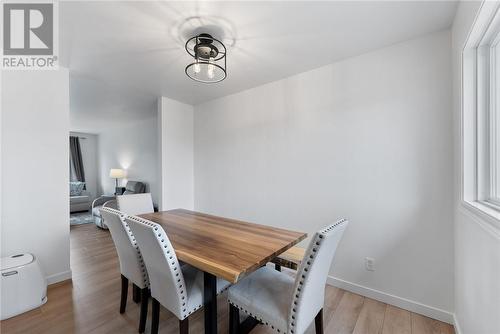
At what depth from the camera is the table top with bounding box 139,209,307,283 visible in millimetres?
1120

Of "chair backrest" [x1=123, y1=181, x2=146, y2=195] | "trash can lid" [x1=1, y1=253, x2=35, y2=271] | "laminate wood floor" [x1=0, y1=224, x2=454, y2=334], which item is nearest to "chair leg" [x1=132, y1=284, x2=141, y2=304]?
"laminate wood floor" [x1=0, y1=224, x2=454, y2=334]

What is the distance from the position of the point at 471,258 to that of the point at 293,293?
111 centimetres

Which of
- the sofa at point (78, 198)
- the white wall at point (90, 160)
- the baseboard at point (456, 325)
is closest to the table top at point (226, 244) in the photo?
the baseboard at point (456, 325)

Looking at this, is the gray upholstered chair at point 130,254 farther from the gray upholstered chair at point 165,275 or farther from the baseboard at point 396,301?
the baseboard at point 396,301

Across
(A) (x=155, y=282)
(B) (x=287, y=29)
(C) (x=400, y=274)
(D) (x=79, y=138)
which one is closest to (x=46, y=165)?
(A) (x=155, y=282)

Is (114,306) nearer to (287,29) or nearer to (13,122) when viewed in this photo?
(13,122)

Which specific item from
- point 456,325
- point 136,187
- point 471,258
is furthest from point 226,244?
point 136,187

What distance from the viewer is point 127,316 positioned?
69.8 inches

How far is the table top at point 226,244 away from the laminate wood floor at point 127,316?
732 mm

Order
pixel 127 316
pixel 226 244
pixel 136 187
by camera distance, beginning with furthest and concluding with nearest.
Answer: pixel 136 187, pixel 127 316, pixel 226 244

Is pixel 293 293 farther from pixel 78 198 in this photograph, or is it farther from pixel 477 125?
pixel 78 198

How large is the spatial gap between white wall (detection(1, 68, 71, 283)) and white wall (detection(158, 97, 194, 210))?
1202mm

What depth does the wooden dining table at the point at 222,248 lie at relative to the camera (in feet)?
3.70

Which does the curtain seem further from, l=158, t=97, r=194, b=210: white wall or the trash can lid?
the trash can lid
